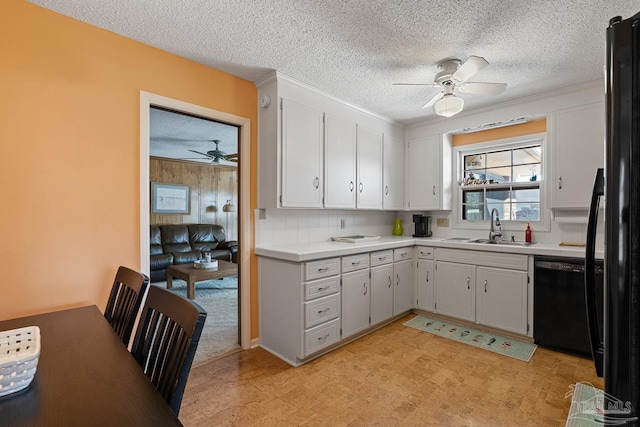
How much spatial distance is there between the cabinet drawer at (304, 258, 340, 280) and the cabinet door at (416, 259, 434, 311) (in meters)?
1.41

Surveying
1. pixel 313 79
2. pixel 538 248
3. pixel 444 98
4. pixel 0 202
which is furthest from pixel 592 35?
pixel 0 202

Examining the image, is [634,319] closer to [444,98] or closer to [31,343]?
[31,343]

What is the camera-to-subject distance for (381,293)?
328 centimetres

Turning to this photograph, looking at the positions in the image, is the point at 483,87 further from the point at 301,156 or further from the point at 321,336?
the point at 321,336

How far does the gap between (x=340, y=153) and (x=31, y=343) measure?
2806 millimetres

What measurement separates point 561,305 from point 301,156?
2.69 m

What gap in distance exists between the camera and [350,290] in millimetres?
2920

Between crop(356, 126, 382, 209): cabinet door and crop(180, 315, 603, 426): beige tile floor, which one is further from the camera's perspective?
crop(356, 126, 382, 209): cabinet door

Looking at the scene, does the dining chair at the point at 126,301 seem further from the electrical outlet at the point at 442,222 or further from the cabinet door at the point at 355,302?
the electrical outlet at the point at 442,222

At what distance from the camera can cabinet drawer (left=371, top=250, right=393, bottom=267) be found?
3.18m

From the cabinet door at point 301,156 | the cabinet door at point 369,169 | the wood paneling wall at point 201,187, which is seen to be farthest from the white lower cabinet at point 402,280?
the wood paneling wall at point 201,187

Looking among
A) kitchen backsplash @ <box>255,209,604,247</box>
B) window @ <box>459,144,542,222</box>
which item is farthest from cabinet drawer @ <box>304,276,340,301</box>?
window @ <box>459,144,542,222</box>

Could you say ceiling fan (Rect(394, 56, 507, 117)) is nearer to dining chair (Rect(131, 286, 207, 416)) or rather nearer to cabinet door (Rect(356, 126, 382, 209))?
cabinet door (Rect(356, 126, 382, 209))

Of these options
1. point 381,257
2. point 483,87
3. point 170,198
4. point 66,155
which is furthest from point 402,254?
point 170,198
